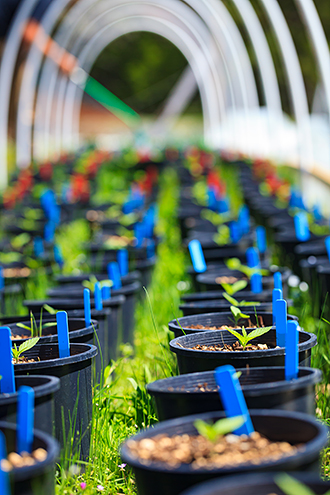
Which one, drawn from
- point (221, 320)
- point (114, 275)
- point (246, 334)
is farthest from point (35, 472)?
point (114, 275)

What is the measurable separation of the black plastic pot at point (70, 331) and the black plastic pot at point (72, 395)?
11cm

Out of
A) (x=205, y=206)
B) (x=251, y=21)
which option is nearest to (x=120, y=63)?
(x=251, y=21)

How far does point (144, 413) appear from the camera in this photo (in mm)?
1820

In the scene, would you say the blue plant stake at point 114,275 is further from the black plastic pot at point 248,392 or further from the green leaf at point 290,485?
the green leaf at point 290,485

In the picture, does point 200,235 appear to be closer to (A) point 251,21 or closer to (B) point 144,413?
(B) point 144,413

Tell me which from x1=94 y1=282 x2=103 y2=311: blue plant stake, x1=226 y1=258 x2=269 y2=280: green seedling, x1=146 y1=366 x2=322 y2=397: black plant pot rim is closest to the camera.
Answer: x1=146 y1=366 x2=322 y2=397: black plant pot rim

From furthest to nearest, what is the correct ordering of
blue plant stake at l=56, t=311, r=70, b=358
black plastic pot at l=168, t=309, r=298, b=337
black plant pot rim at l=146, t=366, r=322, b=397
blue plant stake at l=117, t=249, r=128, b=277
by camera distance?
blue plant stake at l=117, t=249, r=128, b=277, black plastic pot at l=168, t=309, r=298, b=337, blue plant stake at l=56, t=311, r=70, b=358, black plant pot rim at l=146, t=366, r=322, b=397

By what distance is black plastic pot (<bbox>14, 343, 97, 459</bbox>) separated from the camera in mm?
1610

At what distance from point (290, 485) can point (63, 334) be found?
0.92 m

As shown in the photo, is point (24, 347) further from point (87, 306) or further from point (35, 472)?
point (35, 472)

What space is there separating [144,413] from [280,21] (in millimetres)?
6695

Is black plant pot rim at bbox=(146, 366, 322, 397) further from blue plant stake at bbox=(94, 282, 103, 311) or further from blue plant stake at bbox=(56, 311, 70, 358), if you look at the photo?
blue plant stake at bbox=(94, 282, 103, 311)

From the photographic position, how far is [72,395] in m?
1.67

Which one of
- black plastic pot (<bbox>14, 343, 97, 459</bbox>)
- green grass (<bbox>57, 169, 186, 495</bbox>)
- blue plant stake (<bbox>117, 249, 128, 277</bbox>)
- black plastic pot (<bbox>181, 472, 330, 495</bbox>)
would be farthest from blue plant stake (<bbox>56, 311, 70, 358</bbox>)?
blue plant stake (<bbox>117, 249, 128, 277</bbox>)
